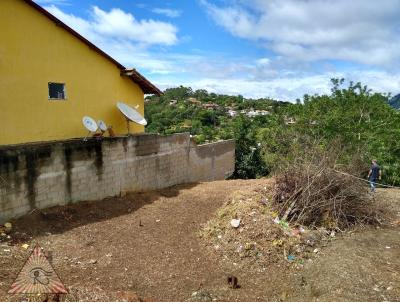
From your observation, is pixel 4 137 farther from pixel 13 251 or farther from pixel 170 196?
pixel 170 196

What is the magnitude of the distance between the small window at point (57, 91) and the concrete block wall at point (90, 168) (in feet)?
4.66

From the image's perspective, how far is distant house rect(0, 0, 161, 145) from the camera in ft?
30.3

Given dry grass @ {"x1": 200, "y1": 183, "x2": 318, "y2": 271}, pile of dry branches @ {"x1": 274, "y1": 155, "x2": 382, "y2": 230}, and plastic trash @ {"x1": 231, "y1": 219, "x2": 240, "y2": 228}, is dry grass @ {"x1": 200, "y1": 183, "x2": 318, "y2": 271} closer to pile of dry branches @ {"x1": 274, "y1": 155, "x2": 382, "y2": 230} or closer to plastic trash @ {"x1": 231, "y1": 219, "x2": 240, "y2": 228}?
plastic trash @ {"x1": 231, "y1": 219, "x2": 240, "y2": 228}

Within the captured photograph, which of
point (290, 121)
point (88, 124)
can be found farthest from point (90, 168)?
point (290, 121)

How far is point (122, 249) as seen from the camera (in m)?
7.66

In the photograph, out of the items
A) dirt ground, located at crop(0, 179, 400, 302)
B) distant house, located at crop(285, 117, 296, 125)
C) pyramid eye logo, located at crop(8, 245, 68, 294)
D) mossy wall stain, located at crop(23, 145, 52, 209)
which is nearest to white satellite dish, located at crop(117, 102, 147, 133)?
dirt ground, located at crop(0, 179, 400, 302)

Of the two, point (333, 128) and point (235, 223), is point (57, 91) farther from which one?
point (333, 128)

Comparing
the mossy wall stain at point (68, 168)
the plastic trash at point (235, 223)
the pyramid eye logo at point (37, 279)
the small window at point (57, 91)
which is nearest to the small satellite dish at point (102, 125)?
the small window at point (57, 91)

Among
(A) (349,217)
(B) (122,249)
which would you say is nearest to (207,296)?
(B) (122,249)

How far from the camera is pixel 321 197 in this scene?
834cm

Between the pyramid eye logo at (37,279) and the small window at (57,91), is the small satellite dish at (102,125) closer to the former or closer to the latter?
the small window at (57,91)

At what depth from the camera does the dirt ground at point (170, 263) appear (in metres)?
5.95

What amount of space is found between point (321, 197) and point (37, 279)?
5784 millimetres

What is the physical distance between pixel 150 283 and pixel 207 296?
108 centimetres
